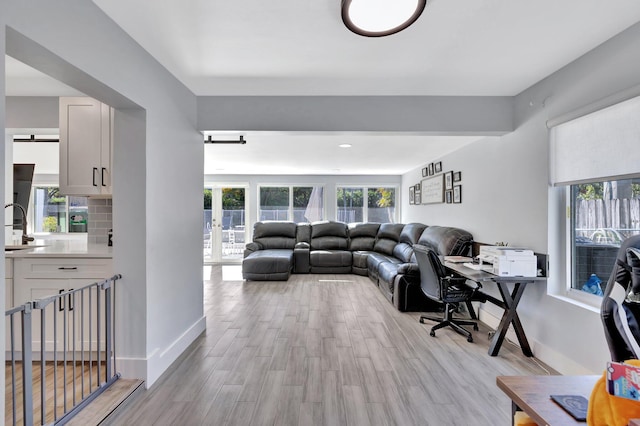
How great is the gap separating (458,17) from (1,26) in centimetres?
211

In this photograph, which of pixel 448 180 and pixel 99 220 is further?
pixel 448 180

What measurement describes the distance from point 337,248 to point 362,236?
25.8 inches

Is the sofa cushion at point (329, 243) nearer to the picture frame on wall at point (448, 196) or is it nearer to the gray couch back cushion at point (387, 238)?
the gray couch back cushion at point (387, 238)

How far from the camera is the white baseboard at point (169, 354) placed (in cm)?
217

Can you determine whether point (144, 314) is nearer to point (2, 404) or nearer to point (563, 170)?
point (2, 404)

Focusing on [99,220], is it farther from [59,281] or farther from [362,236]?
[362,236]

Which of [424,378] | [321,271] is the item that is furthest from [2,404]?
[321,271]

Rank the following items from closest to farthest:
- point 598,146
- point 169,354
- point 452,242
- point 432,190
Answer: point 598,146
point 169,354
point 452,242
point 432,190

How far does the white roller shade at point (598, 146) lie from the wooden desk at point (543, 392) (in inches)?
59.7

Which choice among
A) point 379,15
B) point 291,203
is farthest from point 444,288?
point 291,203

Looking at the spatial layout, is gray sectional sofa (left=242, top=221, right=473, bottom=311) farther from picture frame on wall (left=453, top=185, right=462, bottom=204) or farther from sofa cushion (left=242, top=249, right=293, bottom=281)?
picture frame on wall (left=453, top=185, right=462, bottom=204)

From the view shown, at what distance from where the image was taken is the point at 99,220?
2.80 meters

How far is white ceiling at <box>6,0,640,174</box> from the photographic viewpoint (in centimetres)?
164

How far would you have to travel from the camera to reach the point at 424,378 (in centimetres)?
227
